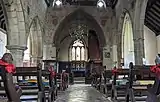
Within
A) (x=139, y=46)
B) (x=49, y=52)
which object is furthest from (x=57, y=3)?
(x=139, y=46)

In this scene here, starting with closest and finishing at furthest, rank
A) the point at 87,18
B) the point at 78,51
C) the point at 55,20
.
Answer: the point at 55,20
the point at 87,18
the point at 78,51

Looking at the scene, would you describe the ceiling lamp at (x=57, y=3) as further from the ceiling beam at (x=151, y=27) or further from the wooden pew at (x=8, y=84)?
the wooden pew at (x=8, y=84)

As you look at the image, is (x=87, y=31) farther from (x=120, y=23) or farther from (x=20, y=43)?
(x=20, y=43)

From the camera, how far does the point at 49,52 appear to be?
1894 centimetres

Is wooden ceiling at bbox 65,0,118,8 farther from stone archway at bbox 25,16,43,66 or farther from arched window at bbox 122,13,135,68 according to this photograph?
stone archway at bbox 25,16,43,66

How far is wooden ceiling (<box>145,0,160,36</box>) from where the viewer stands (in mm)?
14568

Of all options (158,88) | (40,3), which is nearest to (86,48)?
(40,3)

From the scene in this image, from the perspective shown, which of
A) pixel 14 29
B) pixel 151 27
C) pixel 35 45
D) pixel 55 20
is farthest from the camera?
pixel 55 20

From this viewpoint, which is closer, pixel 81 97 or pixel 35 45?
pixel 81 97

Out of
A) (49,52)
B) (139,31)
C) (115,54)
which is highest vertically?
(139,31)

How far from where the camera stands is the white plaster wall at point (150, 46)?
17656 millimetres

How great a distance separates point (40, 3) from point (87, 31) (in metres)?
8.29

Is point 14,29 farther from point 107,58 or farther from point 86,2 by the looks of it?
point 107,58

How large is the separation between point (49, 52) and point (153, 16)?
318 inches
